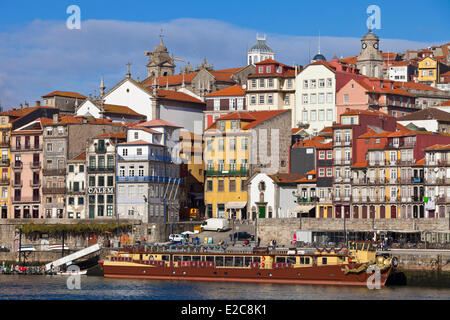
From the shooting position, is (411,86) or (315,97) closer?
(315,97)

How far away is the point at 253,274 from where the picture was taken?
2943 inches

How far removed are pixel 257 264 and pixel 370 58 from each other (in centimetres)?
6596

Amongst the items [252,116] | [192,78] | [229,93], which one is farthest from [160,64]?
[252,116]

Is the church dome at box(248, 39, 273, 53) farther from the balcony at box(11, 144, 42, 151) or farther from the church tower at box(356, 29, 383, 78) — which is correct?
the balcony at box(11, 144, 42, 151)

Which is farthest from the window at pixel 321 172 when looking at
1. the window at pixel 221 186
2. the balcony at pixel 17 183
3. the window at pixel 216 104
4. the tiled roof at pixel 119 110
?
the balcony at pixel 17 183

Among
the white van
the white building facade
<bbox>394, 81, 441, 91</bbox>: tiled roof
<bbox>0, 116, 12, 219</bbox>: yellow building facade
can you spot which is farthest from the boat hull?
<bbox>394, 81, 441, 91</bbox>: tiled roof

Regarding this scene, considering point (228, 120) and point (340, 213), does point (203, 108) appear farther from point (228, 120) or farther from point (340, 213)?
point (340, 213)

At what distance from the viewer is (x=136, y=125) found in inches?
3989

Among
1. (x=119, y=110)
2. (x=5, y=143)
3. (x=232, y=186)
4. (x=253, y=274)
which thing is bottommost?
(x=253, y=274)

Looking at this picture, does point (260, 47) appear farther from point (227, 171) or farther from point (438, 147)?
point (438, 147)

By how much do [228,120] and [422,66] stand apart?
205 feet

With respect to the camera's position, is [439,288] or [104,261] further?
[104,261]

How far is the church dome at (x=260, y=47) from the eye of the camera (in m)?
181

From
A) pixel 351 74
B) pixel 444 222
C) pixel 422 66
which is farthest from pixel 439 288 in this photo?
pixel 422 66
